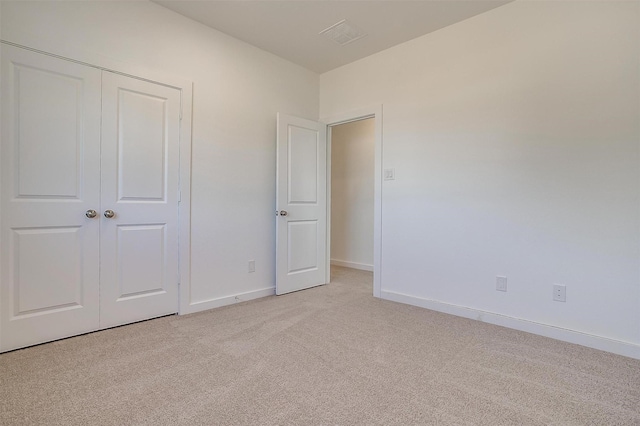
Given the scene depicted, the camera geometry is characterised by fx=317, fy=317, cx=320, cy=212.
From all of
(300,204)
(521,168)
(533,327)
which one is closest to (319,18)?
(300,204)

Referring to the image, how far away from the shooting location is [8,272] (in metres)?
1.99

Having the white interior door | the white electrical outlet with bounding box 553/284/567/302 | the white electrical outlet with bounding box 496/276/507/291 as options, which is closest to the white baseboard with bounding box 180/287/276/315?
the white interior door

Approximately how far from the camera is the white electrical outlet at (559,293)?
2.28 m

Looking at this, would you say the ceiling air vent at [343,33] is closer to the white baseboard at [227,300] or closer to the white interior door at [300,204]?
the white interior door at [300,204]

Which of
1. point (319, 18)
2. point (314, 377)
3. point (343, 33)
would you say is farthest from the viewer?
point (343, 33)

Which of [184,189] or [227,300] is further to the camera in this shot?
[227,300]

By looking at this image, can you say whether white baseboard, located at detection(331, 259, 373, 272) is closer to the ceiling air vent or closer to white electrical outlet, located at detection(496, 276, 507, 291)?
white electrical outlet, located at detection(496, 276, 507, 291)

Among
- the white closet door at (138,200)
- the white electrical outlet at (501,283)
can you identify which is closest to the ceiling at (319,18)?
the white closet door at (138,200)

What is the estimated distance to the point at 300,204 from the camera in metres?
3.58

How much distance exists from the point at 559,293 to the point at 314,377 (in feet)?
6.19

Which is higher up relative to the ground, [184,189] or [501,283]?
[184,189]

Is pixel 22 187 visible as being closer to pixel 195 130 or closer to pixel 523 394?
pixel 195 130

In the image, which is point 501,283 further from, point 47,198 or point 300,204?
point 47,198

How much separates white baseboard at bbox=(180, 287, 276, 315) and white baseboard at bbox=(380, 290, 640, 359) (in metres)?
1.33
